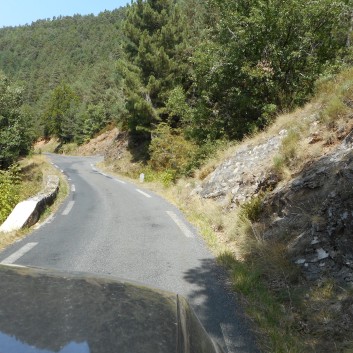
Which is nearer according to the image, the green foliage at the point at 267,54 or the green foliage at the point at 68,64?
the green foliage at the point at 267,54

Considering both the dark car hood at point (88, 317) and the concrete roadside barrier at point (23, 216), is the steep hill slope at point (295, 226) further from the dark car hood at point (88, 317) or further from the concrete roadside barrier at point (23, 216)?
the concrete roadside barrier at point (23, 216)

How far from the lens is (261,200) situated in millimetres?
8578

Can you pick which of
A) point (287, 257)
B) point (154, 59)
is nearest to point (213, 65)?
point (287, 257)

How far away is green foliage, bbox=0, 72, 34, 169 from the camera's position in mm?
30562

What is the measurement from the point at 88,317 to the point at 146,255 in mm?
4906

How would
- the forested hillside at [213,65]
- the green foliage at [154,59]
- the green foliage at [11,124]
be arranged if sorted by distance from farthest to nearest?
1. the green foliage at [11,124]
2. the green foliage at [154,59]
3. the forested hillside at [213,65]

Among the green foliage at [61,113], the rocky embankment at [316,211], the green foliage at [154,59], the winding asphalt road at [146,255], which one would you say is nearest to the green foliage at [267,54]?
the rocky embankment at [316,211]

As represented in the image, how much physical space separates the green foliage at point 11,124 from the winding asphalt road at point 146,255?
2175 cm

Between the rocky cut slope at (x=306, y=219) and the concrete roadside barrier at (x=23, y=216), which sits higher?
the concrete roadside barrier at (x=23, y=216)

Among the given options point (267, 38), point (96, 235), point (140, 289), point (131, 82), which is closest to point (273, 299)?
point (140, 289)

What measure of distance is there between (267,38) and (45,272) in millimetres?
14422

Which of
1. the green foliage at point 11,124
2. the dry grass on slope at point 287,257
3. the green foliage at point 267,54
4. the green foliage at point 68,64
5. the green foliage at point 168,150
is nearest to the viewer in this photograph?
the dry grass on slope at point 287,257

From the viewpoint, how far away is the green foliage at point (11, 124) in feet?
100

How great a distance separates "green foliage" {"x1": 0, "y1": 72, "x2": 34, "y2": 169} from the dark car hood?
3087cm
